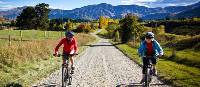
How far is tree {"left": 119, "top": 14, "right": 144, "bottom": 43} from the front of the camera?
290 ft

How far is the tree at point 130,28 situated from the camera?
8849 centimetres

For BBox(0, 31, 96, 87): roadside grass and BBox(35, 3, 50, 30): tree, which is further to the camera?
BBox(35, 3, 50, 30): tree

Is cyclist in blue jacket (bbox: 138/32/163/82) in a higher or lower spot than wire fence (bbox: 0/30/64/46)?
higher

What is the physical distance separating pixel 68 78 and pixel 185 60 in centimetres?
1771

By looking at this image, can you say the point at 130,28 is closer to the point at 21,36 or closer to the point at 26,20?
the point at 21,36

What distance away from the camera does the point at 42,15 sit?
156 m

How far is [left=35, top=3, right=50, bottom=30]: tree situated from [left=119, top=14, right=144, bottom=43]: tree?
67443 mm

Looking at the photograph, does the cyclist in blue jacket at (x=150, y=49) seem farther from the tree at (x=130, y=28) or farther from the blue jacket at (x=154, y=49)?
the tree at (x=130, y=28)

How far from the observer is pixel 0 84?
14.9 meters

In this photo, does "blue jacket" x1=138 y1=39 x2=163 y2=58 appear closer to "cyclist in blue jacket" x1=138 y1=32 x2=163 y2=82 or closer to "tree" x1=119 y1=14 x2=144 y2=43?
"cyclist in blue jacket" x1=138 y1=32 x2=163 y2=82

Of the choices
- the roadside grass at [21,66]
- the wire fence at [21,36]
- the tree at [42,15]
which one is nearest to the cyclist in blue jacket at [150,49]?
the roadside grass at [21,66]

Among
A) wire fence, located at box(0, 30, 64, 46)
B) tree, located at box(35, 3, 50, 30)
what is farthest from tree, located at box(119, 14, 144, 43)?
tree, located at box(35, 3, 50, 30)

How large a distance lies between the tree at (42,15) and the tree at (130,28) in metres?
67.4

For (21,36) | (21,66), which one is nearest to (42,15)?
(21,36)
